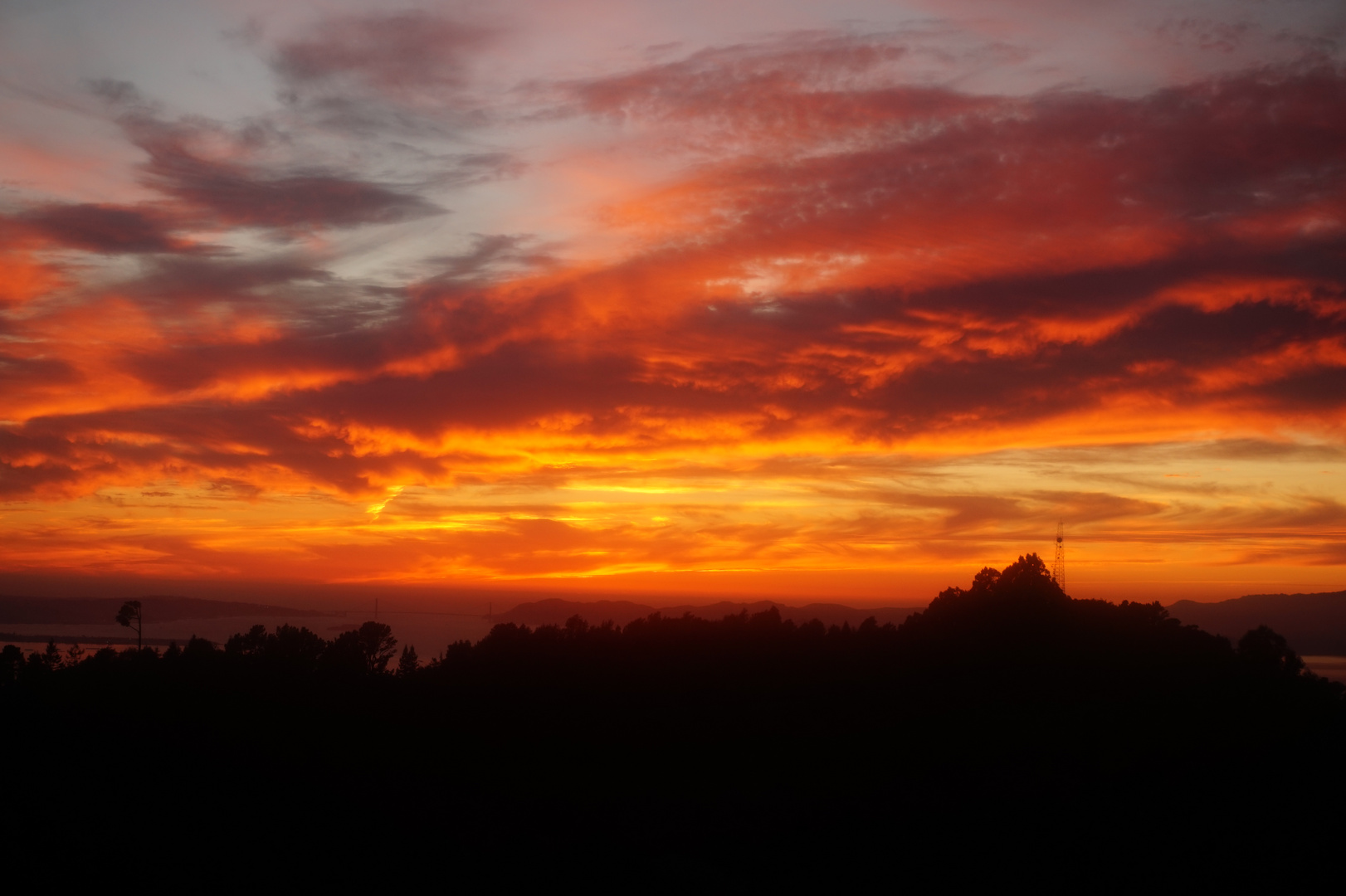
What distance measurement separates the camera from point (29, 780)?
45438 millimetres

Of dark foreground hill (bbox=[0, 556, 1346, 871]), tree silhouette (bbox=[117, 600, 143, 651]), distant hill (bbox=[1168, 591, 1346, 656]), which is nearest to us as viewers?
dark foreground hill (bbox=[0, 556, 1346, 871])

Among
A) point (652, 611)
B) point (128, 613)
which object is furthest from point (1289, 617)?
point (128, 613)

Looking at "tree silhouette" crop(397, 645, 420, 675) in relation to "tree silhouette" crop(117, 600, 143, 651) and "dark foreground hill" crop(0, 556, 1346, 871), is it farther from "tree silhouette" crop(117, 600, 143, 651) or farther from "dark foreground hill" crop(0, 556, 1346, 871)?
"tree silhouette" crop(117, 600, 143, 651)

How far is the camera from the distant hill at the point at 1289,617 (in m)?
96.5

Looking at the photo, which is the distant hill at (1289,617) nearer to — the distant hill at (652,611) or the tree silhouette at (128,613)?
the distant hill at (652,611)

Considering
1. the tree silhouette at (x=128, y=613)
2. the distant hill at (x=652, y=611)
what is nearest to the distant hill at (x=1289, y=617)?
the distant hill at (x=652, y=611)

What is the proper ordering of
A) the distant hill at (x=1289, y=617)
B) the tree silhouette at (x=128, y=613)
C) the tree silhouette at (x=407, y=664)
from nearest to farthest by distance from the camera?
the tree silhouette at (x=407, y=664) → the tree silhouette at (x=128, y=613) → the distant hill at (x=1289, y=617)

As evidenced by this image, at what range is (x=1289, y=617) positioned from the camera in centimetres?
10631

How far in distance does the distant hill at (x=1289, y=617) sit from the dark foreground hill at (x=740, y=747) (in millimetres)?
38147

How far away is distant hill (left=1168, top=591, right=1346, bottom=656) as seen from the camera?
96.5m

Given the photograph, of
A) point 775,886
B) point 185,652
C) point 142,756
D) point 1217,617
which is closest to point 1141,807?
point 775,886

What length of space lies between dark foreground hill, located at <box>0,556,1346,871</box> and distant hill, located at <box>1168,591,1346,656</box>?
3815 cm

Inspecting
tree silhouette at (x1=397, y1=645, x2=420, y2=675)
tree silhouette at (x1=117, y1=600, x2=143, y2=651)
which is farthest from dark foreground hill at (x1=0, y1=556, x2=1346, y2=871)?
tree silhouette at (x1=117, y1=600, x2=143, y2=651)

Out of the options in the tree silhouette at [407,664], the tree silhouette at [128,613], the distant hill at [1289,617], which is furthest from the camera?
the distant hill at [1289,617]
